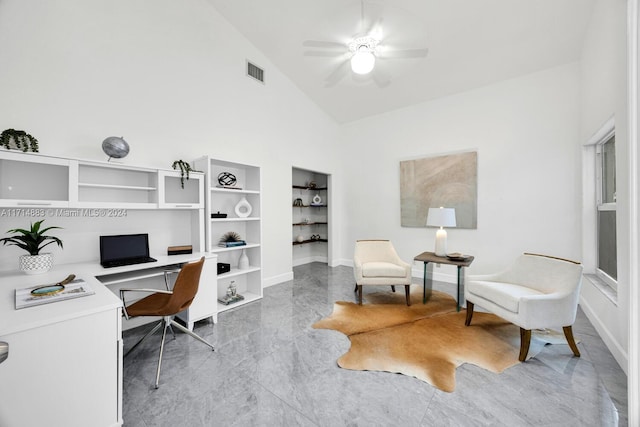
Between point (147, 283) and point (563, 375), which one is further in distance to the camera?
point (147, 283)

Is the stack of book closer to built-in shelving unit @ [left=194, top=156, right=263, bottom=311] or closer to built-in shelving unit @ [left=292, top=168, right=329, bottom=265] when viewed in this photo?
built-in shelving unit @ [left=194, top=156, right=263, bottom=311]

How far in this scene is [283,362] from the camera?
210 cm

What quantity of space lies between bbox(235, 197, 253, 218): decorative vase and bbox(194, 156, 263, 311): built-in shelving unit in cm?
1

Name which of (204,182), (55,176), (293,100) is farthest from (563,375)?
(293,100)

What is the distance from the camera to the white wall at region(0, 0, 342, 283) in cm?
216

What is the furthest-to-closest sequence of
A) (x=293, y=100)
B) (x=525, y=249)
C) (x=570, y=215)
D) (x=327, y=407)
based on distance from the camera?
(x=293, y=100) → (x=525, y=249) → (x=570, y=215) → (x=327, y=407)

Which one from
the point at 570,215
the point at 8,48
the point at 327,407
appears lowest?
the point at 327,407

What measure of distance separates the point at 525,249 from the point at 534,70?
2.46 metres

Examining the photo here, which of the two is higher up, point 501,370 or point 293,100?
point 293,100

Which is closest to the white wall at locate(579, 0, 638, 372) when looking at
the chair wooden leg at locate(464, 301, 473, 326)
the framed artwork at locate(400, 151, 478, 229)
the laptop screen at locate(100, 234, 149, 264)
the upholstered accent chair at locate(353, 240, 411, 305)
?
the chair wooden leg at locate(464, 301, 473, 326)

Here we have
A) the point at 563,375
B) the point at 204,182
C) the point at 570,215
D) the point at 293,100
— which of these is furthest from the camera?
the point at 293,100

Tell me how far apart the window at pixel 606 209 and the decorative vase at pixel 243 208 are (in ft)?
13.4

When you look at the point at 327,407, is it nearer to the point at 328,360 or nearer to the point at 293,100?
the point at 328,360

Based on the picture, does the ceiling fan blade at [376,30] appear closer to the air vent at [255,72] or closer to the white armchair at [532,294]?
the air vent at [255,72]
